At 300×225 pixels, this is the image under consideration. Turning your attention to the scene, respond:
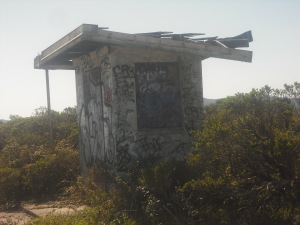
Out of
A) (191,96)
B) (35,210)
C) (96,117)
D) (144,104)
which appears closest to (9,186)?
(35,210)

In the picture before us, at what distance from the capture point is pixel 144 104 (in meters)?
7.70

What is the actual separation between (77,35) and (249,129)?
379 cm

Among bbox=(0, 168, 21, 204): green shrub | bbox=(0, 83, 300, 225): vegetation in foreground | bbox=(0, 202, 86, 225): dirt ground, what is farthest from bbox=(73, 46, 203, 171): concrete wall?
bbox=(0, 168, 21, 204): green shrub

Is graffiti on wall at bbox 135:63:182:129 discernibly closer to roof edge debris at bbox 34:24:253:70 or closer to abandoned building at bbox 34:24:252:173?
abandoned building at bbox 34:24:252:173

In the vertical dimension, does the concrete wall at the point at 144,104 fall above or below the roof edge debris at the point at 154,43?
below

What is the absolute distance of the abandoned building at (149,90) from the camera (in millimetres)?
7469

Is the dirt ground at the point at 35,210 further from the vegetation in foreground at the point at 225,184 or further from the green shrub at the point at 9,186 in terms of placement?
the vegetation in foreground at the point at 225,184

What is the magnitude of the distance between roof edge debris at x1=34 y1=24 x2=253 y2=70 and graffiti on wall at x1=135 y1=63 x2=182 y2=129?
0.66m

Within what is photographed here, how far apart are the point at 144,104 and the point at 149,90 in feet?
1.11

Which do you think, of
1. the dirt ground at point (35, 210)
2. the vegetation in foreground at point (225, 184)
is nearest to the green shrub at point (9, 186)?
the dirt ground at point (35, 210)

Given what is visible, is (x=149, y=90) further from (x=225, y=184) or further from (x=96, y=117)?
(x=225, y=184)

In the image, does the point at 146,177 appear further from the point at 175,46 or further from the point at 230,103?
the point at 230,103

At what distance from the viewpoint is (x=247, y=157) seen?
207 inches

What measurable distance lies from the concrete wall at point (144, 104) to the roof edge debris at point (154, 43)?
41 centimetres
